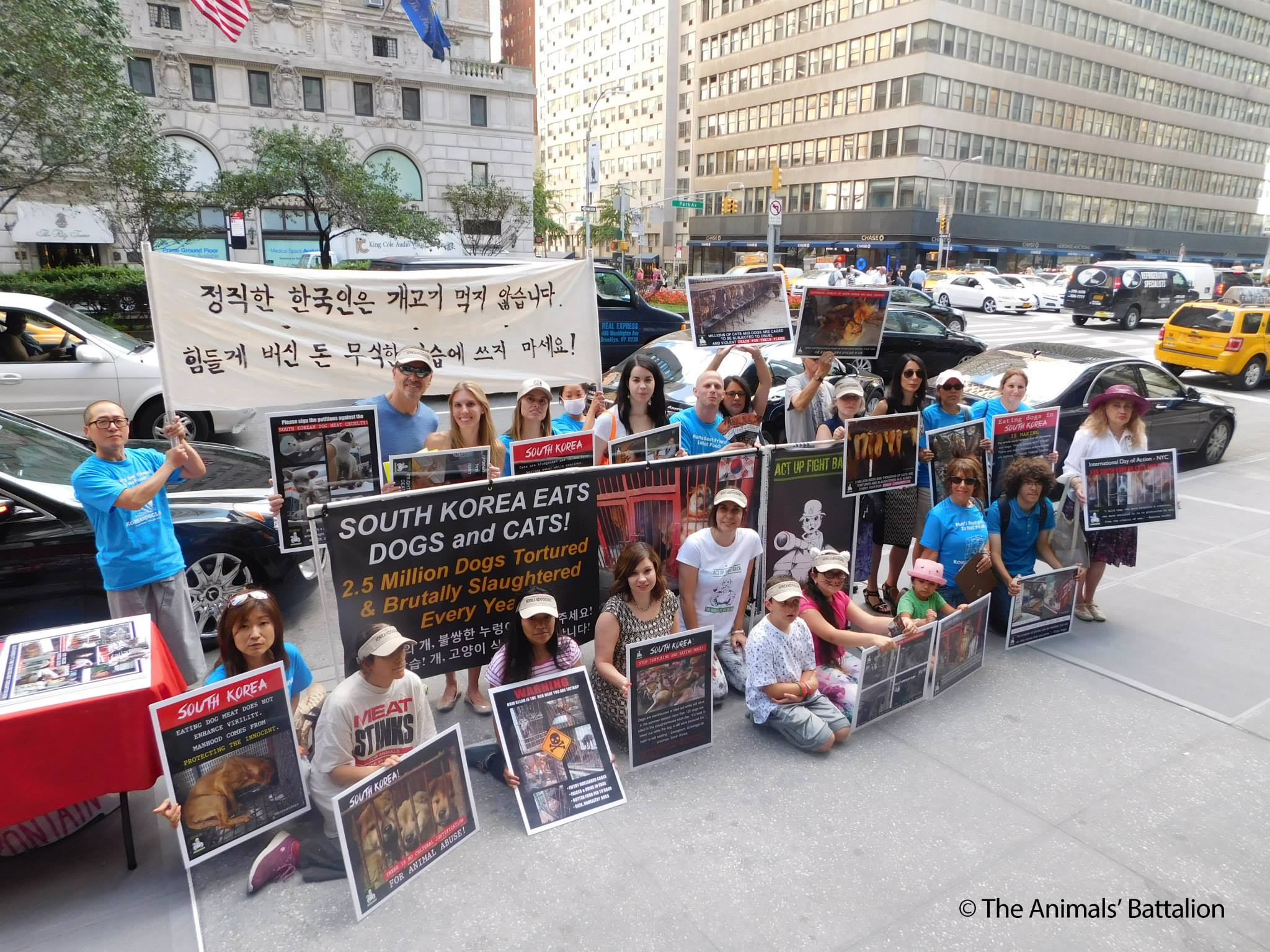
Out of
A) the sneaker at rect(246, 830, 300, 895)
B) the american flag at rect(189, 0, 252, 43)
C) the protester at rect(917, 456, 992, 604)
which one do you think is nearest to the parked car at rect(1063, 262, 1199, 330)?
the american flag at rect(189, 0, 252, 43)

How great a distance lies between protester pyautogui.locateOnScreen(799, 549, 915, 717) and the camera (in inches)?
183

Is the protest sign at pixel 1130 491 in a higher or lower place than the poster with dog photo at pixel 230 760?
higher

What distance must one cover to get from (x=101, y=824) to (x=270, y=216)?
43.0 m

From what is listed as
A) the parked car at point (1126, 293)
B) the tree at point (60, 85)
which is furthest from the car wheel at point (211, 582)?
the parked car at point (1126, 293)

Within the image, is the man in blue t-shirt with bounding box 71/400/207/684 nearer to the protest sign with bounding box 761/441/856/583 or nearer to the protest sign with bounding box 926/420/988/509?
the protest sign with bounding box 761/441/856/583

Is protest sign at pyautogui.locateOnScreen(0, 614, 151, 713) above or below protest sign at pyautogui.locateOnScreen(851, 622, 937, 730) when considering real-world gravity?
above

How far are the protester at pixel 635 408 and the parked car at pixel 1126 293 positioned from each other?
2938cm

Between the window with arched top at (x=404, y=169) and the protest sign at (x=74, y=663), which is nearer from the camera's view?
the protest sign at (x=74, y=663)

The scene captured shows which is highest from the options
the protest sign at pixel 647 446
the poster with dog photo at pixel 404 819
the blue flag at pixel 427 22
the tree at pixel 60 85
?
the blue flag at pixel 427 22

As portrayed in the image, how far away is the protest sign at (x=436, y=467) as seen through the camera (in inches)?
176

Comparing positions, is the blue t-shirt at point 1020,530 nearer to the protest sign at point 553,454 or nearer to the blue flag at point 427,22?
the protest sign at point 553,454

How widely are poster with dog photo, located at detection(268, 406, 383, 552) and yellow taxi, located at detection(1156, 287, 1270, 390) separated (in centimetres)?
1871

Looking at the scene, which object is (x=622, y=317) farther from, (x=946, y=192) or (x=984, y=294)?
(x=946, y=192)

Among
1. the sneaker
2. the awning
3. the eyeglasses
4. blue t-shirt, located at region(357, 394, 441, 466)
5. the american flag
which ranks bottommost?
the sneaker
